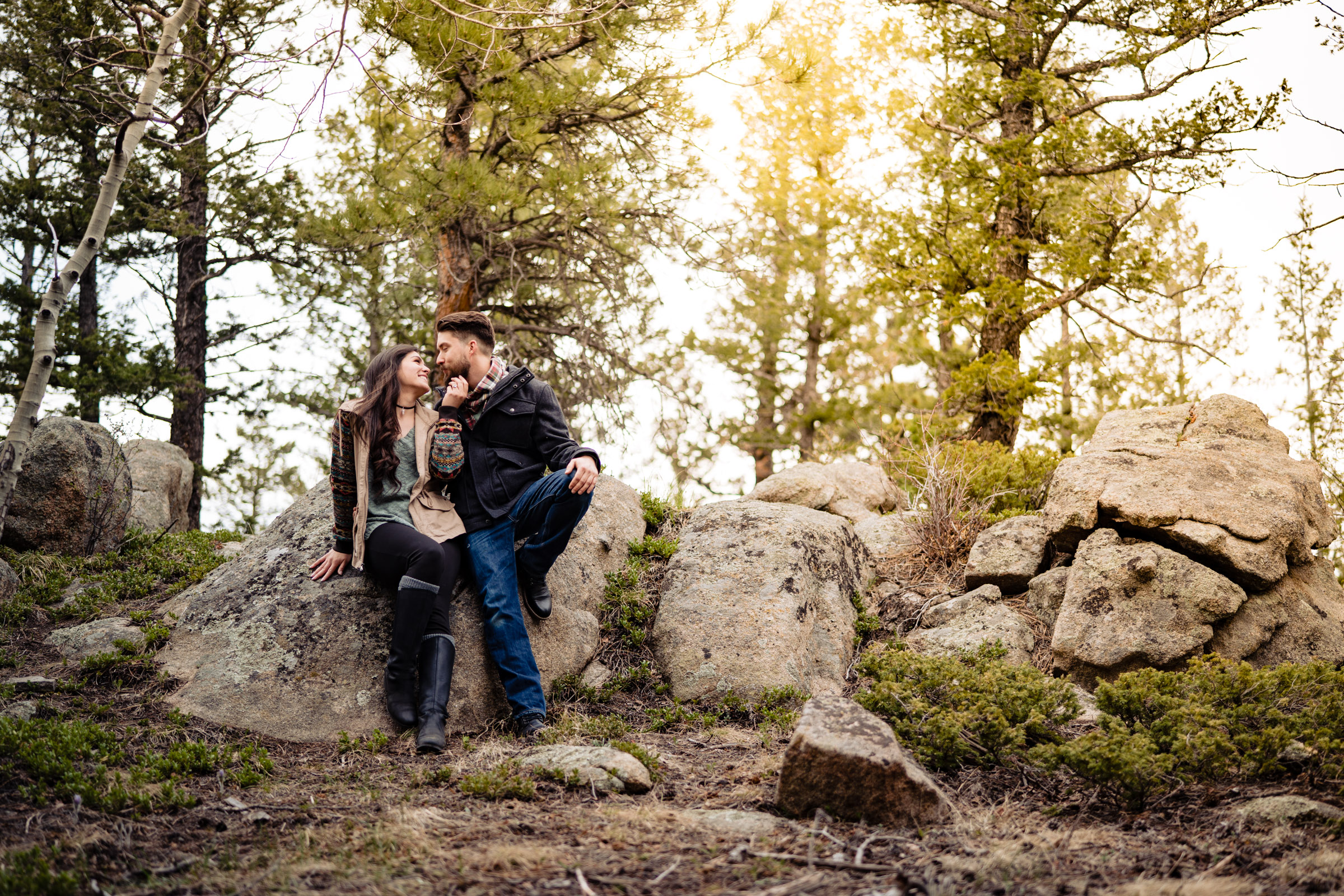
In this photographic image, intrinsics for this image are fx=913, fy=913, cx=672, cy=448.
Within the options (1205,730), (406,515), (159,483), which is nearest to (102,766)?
(406,515)

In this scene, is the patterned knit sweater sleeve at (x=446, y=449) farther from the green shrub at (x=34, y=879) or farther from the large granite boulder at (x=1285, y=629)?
the large granite boulder at (x=1285, y=629)

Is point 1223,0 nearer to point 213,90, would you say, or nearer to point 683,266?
point 683,266

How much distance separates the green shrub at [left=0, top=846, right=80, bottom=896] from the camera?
2.56 m

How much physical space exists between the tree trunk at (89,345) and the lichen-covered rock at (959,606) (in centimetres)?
948

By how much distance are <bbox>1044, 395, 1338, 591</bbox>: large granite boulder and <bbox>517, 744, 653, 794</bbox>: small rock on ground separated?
11.8 feet

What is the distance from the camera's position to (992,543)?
6.39m

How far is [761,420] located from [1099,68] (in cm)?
907

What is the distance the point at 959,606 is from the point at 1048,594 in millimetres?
581

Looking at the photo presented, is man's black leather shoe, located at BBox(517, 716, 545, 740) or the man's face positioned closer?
man's black leather shoe, located at BBox(517, 716, 545, 740)

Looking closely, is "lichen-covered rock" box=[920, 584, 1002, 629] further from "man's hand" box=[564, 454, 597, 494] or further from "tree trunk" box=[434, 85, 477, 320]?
"tree trunk" box=[434, 85, 477, 320]

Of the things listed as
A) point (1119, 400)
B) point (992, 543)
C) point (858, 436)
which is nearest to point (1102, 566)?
point (992, 543)

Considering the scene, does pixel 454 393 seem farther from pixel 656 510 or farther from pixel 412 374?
pixel 656 510

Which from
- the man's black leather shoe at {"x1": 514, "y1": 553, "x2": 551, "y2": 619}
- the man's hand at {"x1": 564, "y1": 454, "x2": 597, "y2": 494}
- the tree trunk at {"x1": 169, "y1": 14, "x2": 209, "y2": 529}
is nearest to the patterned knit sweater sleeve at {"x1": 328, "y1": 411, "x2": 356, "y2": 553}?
the man's black leather shoe at {"x1": 514, "y1": 553, "x2": 551, "y2": 619}

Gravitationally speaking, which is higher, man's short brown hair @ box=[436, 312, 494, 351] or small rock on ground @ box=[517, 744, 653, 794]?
man's short brown hair @ box=[436, 312, 494, 351]
